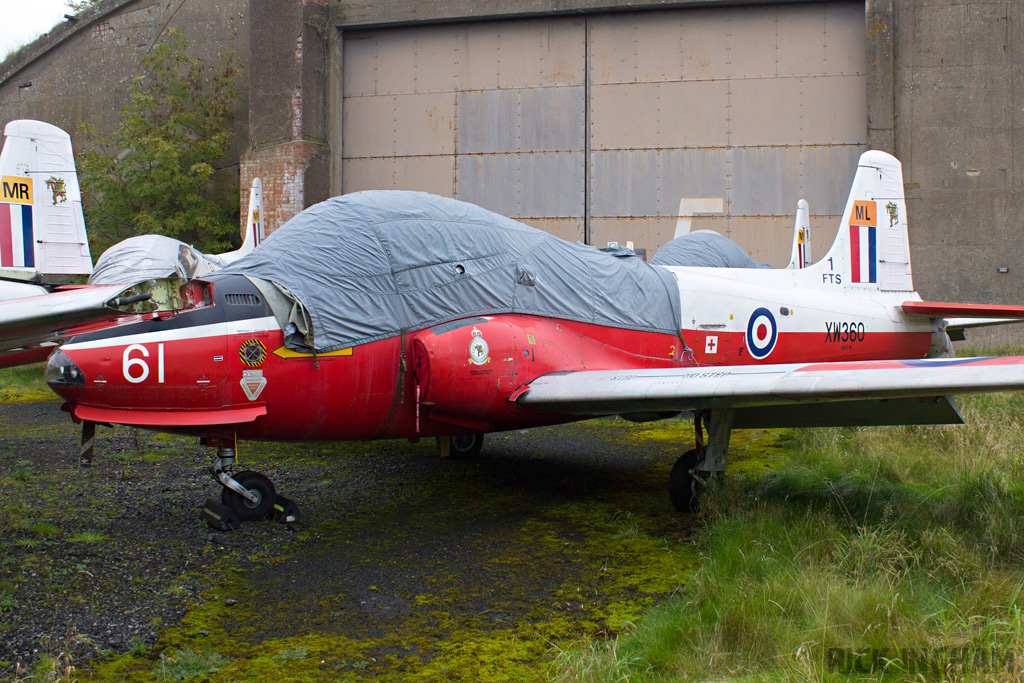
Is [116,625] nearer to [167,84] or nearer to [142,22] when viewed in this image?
[167,84]

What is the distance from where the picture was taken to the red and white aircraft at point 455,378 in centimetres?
481

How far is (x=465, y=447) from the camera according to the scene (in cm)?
820

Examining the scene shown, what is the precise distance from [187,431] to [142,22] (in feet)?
55.6

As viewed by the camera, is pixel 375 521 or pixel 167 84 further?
pixel 167 84

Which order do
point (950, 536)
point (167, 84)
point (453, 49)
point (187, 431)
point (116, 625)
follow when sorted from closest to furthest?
point (116, 625) → point (950, 536) → point (187, 431) → point (453, 49) → point (167, 84)

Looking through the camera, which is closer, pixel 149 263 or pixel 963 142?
pixel 149 263

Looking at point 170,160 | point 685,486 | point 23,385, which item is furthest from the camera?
point 170,160

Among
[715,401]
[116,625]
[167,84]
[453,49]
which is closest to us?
[116,625]

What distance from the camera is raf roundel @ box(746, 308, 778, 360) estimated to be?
301 inches

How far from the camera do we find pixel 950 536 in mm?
4559

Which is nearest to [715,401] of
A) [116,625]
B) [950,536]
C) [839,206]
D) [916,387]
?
[916,387]

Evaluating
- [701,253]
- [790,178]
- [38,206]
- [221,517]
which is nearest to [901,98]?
[790,178]

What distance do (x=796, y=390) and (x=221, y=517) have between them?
3.79 m

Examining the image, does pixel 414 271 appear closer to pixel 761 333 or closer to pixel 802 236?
pixel 761 333
